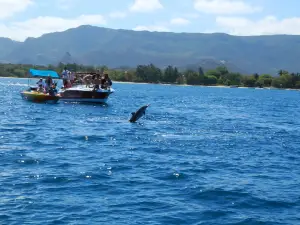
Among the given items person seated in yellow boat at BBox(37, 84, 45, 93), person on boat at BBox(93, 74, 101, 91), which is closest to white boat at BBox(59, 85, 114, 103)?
person on boat at BBox(93, 74, 101, 91)

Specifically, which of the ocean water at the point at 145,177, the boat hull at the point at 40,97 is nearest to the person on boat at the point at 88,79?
the boat hull at the point at 40,97

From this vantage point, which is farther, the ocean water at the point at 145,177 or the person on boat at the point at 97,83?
the person on boat at the point at 97,83

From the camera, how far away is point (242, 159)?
2286 cm

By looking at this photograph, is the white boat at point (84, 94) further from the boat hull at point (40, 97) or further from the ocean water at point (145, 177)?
the ocean water at point (145, 177)

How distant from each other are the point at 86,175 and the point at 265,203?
20.9 ft

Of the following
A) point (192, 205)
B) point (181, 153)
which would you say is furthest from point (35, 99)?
point (192, 205)

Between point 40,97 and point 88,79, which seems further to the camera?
point 88,79

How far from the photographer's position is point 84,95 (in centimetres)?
5541

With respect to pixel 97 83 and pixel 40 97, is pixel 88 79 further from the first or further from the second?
pixel 40 97

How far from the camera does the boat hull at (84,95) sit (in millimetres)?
55250

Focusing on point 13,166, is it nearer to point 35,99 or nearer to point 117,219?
point 117,219

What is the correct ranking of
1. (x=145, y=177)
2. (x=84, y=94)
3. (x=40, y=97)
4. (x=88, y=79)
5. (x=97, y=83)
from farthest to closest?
(x=88, y=79)
(x=84, y=94)
(x=97, y=83)
(x=40, y=97)
(x=145, y=177)

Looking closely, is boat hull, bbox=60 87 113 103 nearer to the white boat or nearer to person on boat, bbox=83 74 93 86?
the white boat

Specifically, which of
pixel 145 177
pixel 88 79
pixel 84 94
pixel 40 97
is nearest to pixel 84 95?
pixel 84 94
